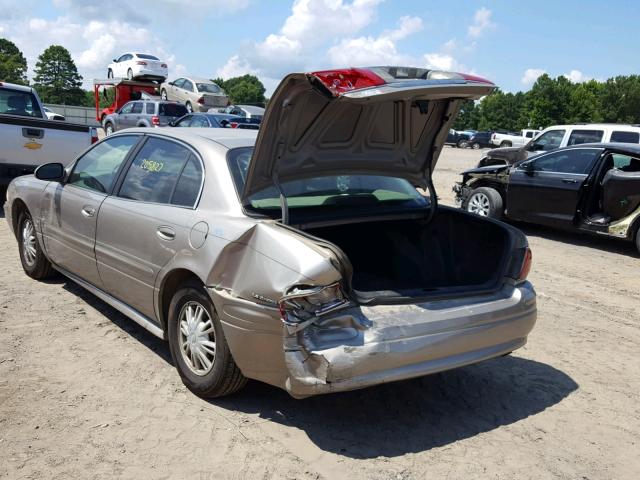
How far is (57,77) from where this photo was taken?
287 ft

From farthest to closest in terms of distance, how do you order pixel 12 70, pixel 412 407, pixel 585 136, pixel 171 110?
pixel 12 70
pixel 171 110
pixel 585 136
pixel 412 407

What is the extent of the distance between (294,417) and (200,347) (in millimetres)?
691

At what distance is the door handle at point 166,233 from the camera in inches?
153

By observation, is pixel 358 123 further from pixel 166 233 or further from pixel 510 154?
pixel 510 154

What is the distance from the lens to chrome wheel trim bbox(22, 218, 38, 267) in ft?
19.6

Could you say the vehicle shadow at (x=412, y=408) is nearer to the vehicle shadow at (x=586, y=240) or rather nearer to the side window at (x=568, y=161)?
the vehicle shadow at (x=586, y=240)

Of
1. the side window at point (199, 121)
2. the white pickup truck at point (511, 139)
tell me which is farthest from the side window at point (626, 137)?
the white pickup truck at point (511, 139)

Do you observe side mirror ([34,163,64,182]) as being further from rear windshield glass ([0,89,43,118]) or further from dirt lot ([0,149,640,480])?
rear windshield glass ([0,89,43,118])

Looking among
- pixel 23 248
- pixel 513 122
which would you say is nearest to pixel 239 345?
pixel 23 248

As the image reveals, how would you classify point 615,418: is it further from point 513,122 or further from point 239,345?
point 513,122

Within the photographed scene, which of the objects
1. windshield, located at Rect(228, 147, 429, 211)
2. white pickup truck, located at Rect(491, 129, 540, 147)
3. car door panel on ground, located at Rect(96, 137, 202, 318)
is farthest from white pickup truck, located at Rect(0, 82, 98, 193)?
white pickup truck, located at Rect(491, 129, 540, 147)

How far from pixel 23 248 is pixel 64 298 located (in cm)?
97

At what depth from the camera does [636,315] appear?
6164mm

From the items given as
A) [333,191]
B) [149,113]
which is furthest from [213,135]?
[149,113]
